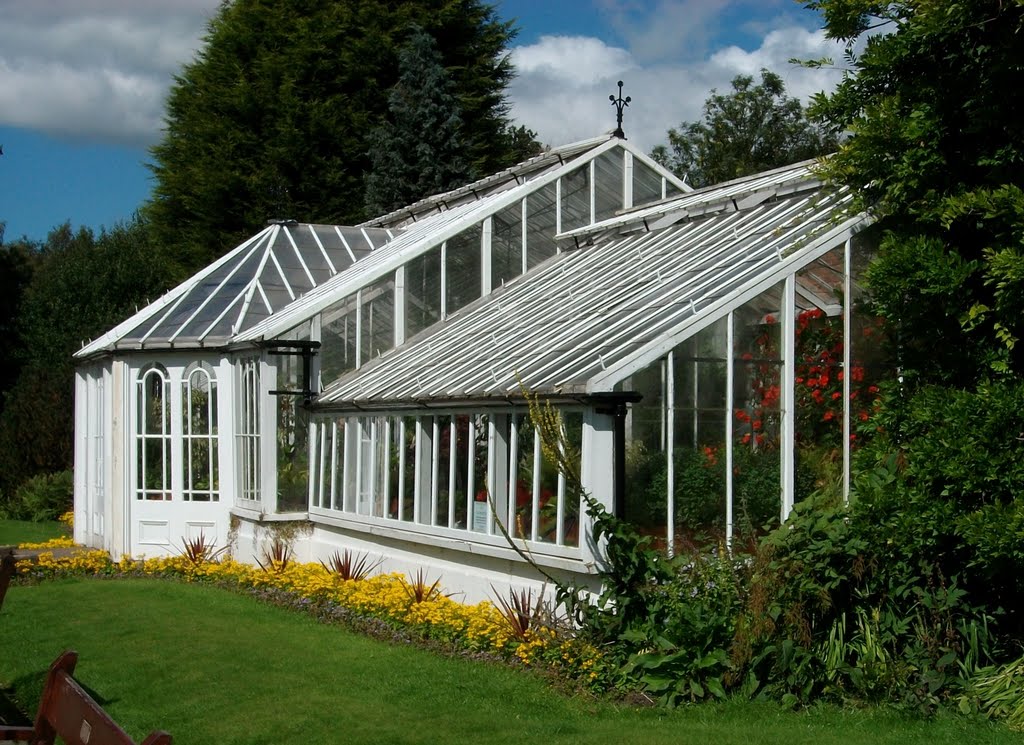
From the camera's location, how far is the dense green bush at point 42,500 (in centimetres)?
2422

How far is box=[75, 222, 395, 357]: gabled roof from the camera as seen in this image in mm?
16953

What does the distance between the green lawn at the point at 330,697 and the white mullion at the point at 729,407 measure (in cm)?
221

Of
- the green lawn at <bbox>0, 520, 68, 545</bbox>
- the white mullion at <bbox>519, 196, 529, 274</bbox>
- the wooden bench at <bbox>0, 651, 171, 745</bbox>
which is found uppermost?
the white mullion at <bbox>519, 196, 529, 274</bbox>

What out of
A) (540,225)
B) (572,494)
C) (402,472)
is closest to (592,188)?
(540,225)

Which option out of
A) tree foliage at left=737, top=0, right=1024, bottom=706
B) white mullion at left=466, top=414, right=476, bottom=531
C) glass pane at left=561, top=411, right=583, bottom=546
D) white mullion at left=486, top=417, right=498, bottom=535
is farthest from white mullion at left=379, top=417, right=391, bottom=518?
tree foliage at left=737, top=0, right=1024, bottom=706

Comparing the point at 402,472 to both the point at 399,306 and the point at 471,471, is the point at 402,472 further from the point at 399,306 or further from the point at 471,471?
the point at 399,306

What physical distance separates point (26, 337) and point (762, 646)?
24808 mm

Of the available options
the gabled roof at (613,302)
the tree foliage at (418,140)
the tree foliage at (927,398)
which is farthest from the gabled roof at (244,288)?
the tree foliage at (927,398)

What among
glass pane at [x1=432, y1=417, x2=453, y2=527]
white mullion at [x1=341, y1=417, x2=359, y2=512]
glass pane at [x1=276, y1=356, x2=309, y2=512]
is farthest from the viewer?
glass pane at [x1=276, y1=356, x2=309, y2=512]

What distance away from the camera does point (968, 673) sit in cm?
839

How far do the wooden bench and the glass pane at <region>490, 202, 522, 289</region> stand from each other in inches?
491

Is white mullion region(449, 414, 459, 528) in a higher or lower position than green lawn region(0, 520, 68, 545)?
higher

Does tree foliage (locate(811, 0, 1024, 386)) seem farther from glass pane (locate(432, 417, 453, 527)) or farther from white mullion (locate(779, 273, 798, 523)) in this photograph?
glass pane (locate(432, 417, 453, 527))

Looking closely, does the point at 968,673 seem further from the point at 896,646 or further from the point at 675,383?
the point at 675,383
